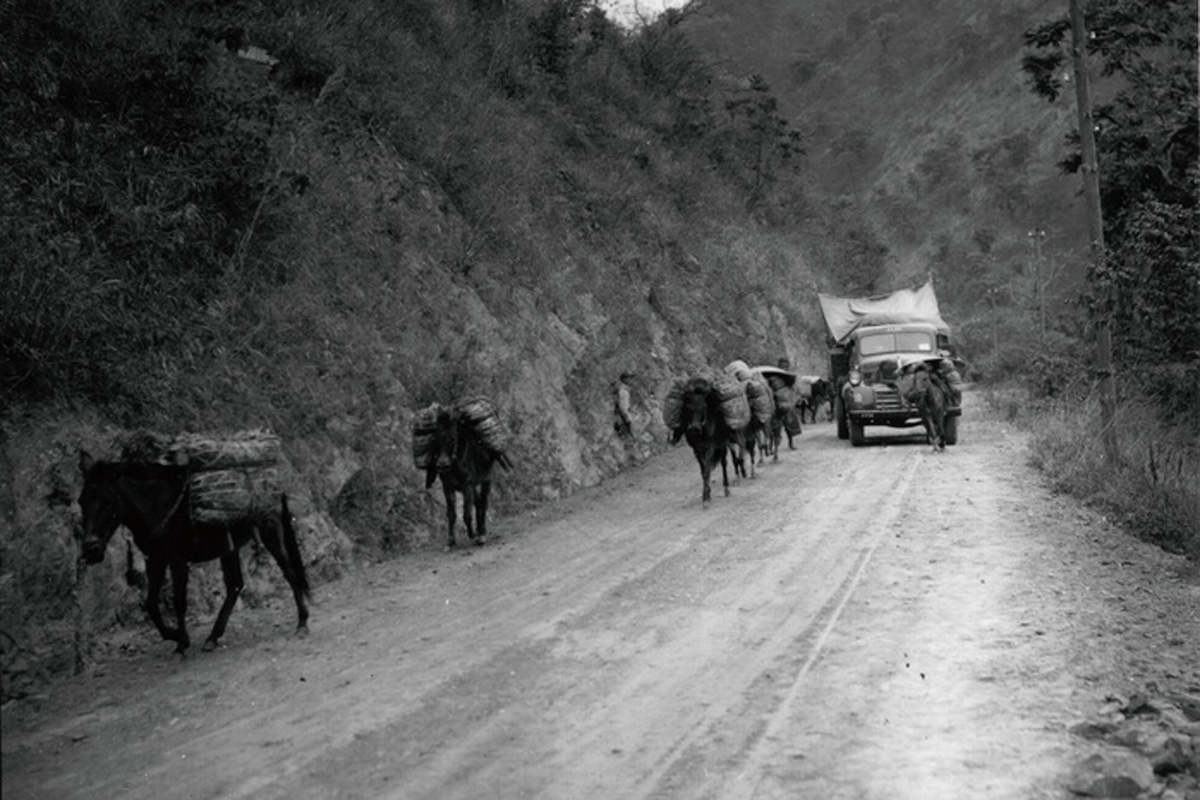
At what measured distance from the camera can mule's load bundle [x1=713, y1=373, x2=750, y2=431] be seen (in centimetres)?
1361

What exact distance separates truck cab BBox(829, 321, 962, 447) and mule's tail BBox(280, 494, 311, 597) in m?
14.8

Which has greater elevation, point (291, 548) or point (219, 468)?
point (219, 468)

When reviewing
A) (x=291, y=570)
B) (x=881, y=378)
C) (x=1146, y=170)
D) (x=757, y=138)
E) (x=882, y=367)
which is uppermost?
(x=757, y=138)

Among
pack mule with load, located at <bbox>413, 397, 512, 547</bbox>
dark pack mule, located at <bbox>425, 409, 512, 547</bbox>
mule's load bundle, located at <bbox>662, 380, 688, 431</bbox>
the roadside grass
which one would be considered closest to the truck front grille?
the roadside grass

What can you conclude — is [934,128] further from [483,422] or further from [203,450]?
[203,450]

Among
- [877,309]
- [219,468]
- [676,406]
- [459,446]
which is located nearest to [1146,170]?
[877,309]

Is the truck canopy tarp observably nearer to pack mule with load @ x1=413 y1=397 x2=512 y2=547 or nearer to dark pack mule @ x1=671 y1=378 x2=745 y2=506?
dark pack mule @ x1=671 y1=378 x2=745 y2=506

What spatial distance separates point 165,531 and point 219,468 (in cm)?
60

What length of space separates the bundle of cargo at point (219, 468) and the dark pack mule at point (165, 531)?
66 mm

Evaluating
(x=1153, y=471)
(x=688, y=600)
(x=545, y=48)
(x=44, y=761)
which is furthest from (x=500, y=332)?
(x=545, y=48)

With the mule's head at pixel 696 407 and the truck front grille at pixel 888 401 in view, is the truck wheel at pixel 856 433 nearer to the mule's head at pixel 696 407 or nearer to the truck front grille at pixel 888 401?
the truck front grille at pixel 888 401

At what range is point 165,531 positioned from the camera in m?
7.07

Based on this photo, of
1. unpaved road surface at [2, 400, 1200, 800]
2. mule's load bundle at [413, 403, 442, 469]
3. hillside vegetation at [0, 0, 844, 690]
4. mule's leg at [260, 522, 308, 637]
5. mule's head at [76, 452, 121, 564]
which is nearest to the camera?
unpaved road surface at [2, 400, 1200, 800]

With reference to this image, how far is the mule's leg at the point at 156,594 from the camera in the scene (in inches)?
281
